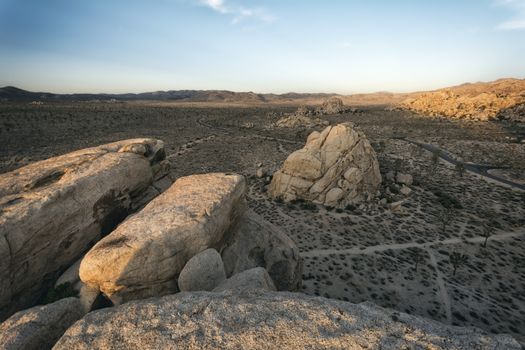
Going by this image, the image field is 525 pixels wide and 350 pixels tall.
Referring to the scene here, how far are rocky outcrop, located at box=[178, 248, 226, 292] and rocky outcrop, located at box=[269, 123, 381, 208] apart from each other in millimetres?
26459

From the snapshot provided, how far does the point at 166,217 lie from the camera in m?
16.4

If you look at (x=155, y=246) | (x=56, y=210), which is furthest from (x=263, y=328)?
(x=56, y=210)

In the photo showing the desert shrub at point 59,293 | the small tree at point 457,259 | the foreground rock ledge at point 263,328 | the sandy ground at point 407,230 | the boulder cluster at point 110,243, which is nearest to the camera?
the foreground rock ledge at point 263,328

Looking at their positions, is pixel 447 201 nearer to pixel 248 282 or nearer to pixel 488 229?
pixel 488 229

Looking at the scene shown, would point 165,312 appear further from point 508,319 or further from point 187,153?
point 187,153

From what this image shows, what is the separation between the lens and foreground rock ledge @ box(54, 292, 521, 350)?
973 centimetres

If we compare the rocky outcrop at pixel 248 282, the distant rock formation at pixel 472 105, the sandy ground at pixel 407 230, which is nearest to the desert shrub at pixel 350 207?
the sandy ground at pixel 407 230

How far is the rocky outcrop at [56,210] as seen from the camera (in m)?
14.9

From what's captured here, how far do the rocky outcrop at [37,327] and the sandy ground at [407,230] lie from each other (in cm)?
1662

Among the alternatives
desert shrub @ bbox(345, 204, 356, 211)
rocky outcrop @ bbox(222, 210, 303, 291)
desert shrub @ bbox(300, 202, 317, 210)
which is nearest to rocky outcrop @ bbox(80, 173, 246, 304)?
rocky outcrop @ bbox(222, 210, 303, 291)

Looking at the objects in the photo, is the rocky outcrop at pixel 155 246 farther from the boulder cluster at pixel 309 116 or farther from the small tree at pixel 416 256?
the boulder cluster at pixel 309 116

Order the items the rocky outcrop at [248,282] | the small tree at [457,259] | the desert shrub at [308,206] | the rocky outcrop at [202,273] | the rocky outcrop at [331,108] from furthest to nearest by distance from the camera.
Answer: the rocky outcrop at [331,108] < the desert shrub at [308,206] < the small tree at [457,259] < the rocky outcrop at [202,273] < the rocky outcrop at [248,282]

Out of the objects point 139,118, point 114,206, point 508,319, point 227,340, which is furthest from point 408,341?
point 139,118

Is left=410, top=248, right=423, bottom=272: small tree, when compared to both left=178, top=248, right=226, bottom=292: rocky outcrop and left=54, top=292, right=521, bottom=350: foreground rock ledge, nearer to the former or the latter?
left=54, top=292, right=521, bottom=350: foreground rock ledge
